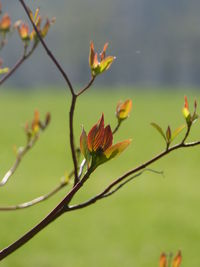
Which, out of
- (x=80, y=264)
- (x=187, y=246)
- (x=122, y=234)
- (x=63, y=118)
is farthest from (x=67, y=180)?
(x=63, y=118)

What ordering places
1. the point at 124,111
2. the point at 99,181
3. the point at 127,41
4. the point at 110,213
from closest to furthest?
the point at 124,111
the point at 110,213
the point at 99,181
the point at 127,41

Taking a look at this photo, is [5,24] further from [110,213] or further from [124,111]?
[110,213]

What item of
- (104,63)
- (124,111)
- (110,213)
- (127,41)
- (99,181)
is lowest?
(127,41)

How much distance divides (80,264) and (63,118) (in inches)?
438

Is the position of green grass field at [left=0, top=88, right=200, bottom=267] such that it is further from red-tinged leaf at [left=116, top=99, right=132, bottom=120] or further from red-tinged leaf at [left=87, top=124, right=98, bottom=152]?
red-tinged leaf at [left=87, top=124, right=98, bottom=152]

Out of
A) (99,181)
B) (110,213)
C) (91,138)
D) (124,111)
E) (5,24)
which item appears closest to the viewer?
(91,138)

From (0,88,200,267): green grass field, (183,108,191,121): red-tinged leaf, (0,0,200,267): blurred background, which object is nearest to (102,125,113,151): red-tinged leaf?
(183,108,191,121): red-tinged leaf

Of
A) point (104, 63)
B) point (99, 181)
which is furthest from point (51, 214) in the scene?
point (99, 181)

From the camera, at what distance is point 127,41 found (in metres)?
29.9

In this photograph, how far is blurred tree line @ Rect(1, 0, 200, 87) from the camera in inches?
1185

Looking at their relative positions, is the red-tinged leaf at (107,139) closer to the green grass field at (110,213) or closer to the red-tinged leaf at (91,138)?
the red-tinged leaf at (91,138)

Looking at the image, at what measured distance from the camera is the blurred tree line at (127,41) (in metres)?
30.1

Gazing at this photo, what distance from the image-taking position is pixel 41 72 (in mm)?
31297

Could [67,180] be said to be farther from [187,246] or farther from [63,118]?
[63,118]
